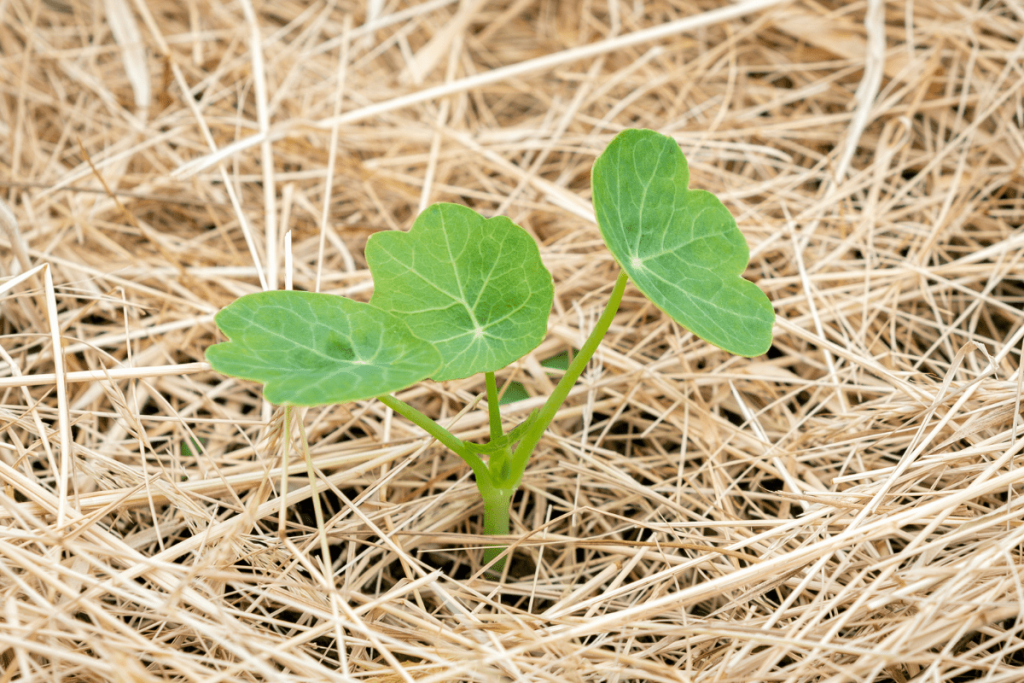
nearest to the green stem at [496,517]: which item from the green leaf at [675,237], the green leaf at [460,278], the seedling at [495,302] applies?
the seedling at [495,302]

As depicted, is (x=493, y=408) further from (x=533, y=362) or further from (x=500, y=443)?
(x=533, y=362)

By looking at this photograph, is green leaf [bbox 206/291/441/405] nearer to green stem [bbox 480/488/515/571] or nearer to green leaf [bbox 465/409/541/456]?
green leaf [bbox 465/409/541/456]

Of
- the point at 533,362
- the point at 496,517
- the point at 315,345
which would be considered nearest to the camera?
the point at 315,345

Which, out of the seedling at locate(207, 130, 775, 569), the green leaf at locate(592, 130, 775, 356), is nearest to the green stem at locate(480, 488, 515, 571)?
the seedling at locate(207, 130, 775, 569)

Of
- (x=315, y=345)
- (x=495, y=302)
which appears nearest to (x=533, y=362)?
(x=495, y=302)

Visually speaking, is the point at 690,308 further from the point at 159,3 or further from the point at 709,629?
the point at 159,3

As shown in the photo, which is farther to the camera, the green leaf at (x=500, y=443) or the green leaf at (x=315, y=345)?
the green leaf at (x=500, y=443)

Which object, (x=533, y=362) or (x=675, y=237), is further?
(x=533, y=362)

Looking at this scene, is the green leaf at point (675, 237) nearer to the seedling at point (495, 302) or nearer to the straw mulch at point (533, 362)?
the seedling at point (495, 302)
